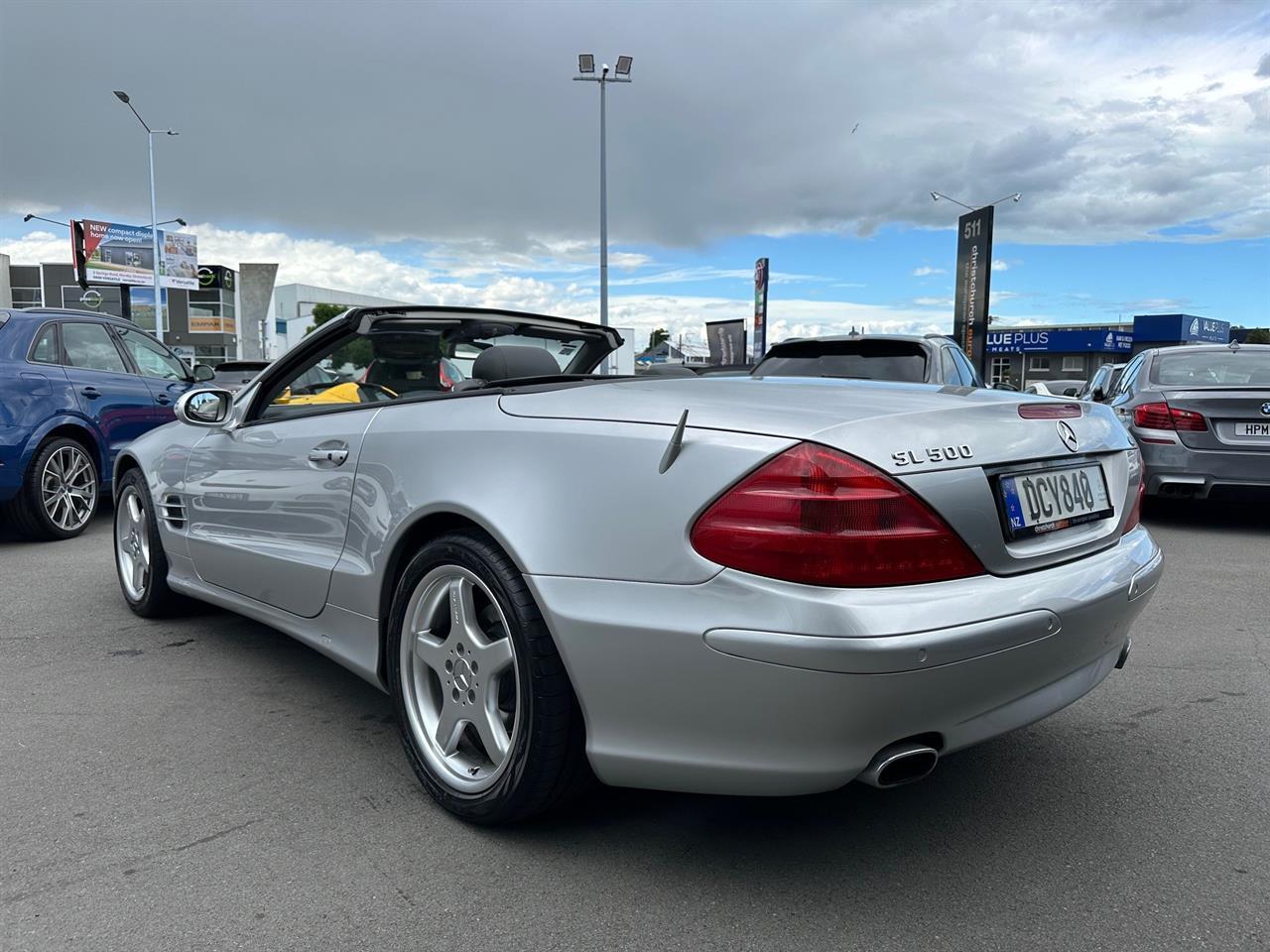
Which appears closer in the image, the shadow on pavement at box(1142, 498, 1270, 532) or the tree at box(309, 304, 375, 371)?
the tree at box(309, 304, 375, 371)

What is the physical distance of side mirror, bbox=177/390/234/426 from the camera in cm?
370

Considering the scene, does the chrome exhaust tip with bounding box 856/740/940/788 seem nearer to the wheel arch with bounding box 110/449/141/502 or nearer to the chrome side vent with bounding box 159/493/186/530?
the chrome side vent with bounding box 159/493/186/530

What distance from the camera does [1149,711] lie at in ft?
10.6

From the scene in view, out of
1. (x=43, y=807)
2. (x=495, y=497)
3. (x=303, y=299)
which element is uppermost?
(x=303, y=299)

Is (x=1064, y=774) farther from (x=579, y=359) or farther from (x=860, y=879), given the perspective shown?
(x=579, y=359)

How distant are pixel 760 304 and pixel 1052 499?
42.7m

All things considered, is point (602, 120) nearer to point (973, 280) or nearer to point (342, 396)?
point (973, 280)

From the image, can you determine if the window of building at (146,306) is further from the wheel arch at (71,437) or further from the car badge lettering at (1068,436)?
the car badge lettering at (1068,436)

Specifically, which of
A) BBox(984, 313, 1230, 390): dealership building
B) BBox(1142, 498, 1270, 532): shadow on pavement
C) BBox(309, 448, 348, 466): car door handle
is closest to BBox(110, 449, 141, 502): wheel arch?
BBox(309, 448, 348, 466): car door handle

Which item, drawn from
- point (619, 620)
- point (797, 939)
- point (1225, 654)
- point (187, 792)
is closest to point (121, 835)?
point (187, 792)

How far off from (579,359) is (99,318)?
5321 mm

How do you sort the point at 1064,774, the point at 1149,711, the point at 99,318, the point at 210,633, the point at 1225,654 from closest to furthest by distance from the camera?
the point at 1064,774
the point at 1149,711
the point at 1225,654
the point at 210,633
the point at 99,318

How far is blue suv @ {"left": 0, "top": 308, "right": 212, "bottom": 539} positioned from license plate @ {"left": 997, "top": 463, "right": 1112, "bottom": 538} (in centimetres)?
652

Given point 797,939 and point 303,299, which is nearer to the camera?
point 797,939
